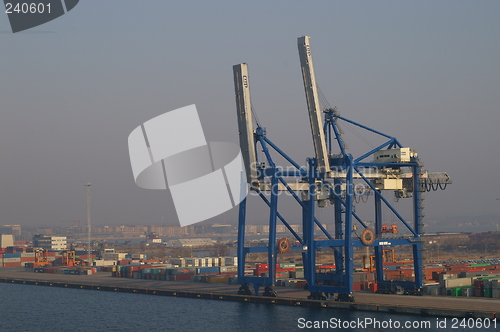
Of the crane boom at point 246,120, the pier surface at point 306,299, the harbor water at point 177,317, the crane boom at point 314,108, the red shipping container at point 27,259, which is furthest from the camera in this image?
the red shipping container at point 27,259

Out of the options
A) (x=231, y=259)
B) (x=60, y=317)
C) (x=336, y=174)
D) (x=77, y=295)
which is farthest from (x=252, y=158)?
(x=231, y=259)

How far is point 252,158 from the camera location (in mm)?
59406

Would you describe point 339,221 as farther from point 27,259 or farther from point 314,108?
point 27,259

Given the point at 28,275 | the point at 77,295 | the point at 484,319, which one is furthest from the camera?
the point at 28,275

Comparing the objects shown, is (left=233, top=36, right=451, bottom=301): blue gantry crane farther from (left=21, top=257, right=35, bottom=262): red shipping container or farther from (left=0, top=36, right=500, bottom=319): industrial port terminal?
(left=21, top=257, right=35, bottom=262): red shipping container

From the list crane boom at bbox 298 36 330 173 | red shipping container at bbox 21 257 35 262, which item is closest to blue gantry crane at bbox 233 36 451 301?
crane boom at bbox 298 36 330 173

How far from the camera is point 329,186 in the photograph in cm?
5909

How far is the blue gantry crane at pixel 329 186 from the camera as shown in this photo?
5703cm

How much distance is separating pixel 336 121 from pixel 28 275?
60.2 metres

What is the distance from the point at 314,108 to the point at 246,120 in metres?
5.65

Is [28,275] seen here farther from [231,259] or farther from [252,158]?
[252,158]

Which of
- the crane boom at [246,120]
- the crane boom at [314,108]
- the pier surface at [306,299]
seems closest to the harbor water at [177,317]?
the pier surface at [306,299]

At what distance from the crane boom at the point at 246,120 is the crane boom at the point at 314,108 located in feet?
16.1

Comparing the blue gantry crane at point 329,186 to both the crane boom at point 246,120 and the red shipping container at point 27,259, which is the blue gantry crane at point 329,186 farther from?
the red shipping container at point 27,259
